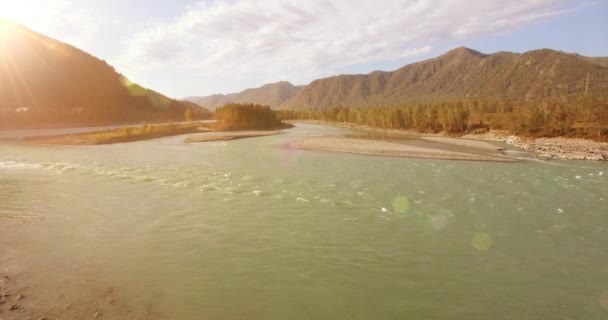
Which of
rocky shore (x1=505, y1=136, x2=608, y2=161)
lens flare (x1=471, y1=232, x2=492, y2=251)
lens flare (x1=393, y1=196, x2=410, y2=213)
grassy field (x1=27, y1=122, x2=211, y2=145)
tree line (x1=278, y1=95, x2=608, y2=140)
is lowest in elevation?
lens flare (x1=471, y1=232, x2=492, y2=251)

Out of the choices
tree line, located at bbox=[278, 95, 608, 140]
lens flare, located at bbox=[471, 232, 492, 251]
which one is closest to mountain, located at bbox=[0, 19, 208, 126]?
tree line, located at bbox=[278, 95, 608, 140]

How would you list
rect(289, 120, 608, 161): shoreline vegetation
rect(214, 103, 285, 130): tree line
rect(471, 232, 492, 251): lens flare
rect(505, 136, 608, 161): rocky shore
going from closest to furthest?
1. rect(471, 232, 492, 251): lens flare
2. rect(505, 136, 608, 161): rocky shore
3. rect(289, 120, 608, 161): shoreline vegetation
4. rect(214, 103, 285, 130): tree line

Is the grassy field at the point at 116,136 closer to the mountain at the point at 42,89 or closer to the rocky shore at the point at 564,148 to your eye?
the mountain at the point at 42,89

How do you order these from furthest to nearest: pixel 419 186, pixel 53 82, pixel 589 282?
pixel 53 82, pixel 419 186, pixel 589 282

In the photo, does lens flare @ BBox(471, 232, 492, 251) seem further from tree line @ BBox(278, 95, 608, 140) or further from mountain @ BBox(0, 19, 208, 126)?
mountain @ BBox(0, 19, 208, 126)

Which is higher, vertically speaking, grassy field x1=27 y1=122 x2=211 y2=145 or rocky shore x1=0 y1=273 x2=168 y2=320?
grassy field x1=27 y1=122 x2=211 y2=145

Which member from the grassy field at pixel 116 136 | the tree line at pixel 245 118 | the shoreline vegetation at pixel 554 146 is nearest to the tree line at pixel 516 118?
the shoreline vegetation at pixel 554 146

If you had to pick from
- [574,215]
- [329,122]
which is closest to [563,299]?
[574,215]

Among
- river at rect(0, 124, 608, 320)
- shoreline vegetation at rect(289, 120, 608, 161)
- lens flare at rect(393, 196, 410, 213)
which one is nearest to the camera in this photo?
river at rect(0, 124, 608, 320)

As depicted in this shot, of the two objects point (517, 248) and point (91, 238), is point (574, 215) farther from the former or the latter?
point (91, 238)
